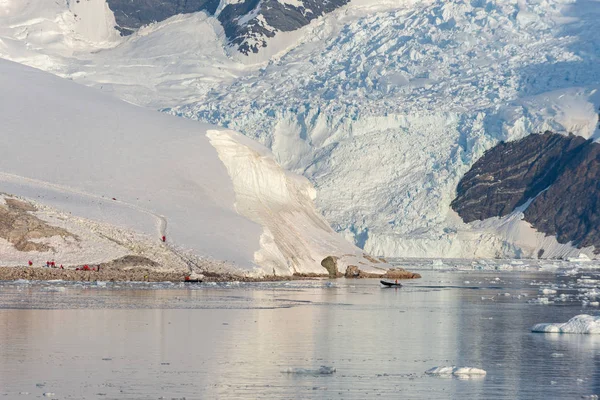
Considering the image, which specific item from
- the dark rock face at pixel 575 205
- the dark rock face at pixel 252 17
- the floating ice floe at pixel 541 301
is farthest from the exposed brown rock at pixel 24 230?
the dark rock face at pixel 252 17

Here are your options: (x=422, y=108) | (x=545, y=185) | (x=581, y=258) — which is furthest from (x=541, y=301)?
(x=545, y=185)

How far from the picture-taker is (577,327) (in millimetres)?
27156

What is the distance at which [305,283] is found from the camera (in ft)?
154

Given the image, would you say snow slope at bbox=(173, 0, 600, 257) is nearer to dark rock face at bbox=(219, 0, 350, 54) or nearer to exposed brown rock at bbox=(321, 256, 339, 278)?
dark rock face at bbox=(219, 0, 350, 54)

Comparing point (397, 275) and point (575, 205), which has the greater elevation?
point (575, 205)

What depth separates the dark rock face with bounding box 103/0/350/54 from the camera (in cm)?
13500

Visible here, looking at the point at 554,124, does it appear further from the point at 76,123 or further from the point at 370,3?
the point at 76,123

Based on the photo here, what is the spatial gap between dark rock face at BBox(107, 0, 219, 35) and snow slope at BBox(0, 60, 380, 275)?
90.9m

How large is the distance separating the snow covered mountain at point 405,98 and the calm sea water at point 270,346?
179 feet

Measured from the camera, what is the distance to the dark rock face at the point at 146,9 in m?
148

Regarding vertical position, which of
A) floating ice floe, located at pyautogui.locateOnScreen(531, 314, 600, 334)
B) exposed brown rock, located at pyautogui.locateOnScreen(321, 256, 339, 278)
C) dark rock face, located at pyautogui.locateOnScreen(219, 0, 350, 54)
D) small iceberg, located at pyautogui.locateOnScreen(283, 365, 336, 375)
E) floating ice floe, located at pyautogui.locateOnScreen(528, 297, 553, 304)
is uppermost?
dark rock face, located at pyautogui.locateOnScreen(219, 0, 350, 54)

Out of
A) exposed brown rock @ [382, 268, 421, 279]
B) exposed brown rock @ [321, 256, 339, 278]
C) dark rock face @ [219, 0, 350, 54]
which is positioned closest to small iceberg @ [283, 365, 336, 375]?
exposed brown rock @ [321, 256, 339, 278]

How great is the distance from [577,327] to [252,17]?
114m

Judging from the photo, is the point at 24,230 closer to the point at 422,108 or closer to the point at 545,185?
the point at 422,108
